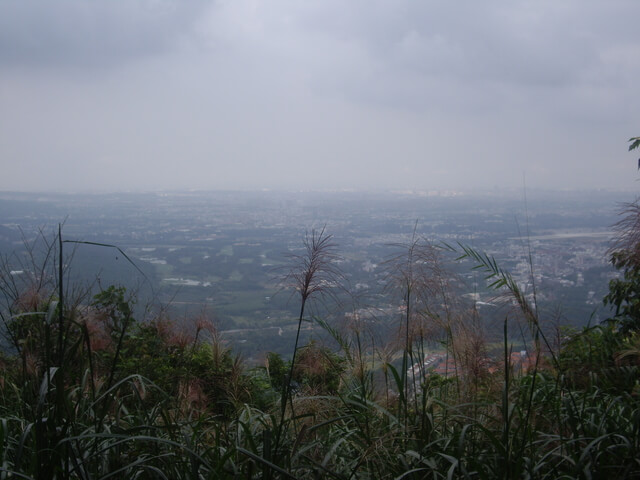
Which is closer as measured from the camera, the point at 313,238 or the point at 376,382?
the point at 313,238

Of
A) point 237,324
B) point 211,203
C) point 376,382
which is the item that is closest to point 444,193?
point 211,203

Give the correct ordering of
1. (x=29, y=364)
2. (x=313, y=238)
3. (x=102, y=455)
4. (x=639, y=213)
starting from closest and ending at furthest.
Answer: (x=102, y=455), (x=313, y=238), (x=29, y=364), (x=639, y=213)

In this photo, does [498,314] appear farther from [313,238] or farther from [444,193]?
[444,193]

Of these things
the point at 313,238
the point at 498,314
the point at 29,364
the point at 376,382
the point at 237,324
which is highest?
the point at 313,238

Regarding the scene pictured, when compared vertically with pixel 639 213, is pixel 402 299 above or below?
below

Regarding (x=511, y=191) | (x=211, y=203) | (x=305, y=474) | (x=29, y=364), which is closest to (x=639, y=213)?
(x=305, y=474)

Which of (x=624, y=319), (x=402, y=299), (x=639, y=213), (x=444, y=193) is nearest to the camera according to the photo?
(x=402, y=299)
